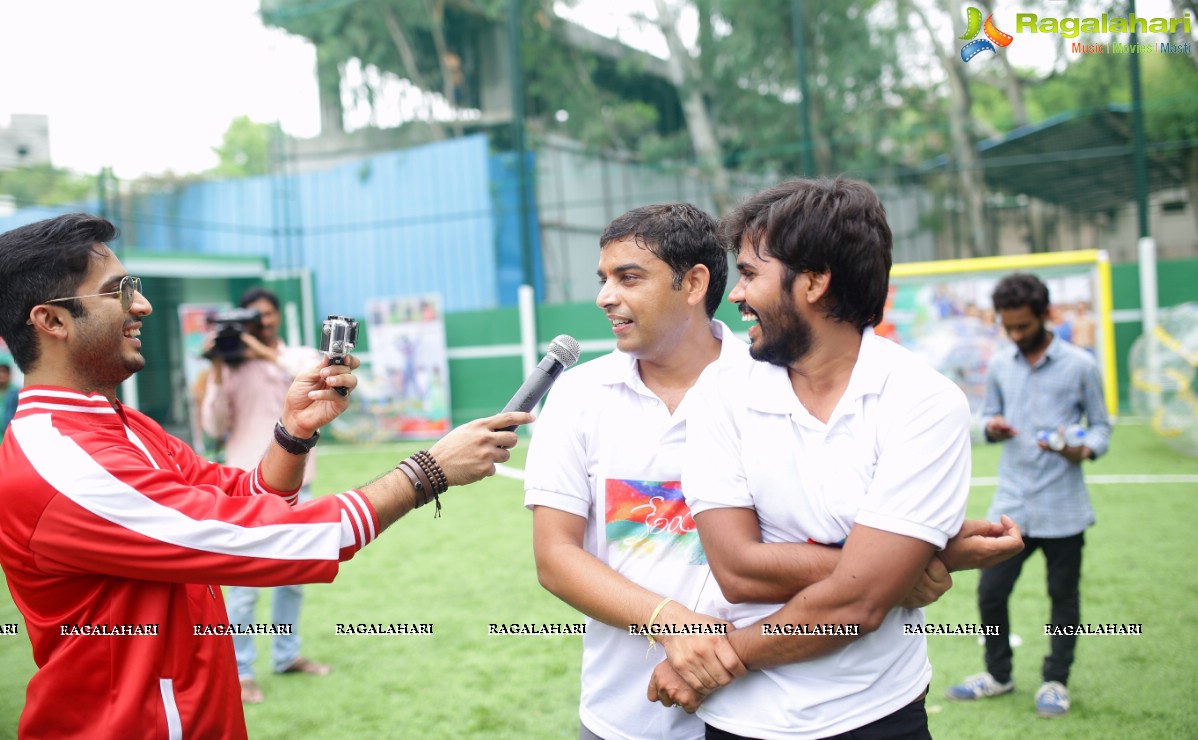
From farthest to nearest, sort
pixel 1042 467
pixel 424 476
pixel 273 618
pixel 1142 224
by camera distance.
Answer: pixel 1142 224 < pixel 273 618 < pixel 1042 467 < pixel 424 476

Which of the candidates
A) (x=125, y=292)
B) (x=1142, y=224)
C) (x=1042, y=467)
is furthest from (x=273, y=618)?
(x=1142, y=224)

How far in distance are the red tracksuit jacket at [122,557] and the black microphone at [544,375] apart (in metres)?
0.44

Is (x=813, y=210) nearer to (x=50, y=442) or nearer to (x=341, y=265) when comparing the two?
(x=50, y=442)

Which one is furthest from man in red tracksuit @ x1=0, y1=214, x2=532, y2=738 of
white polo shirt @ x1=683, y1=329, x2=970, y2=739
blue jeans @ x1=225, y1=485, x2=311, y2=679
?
blue jeans @ x1=225, y1=485, x2=311, y2=679

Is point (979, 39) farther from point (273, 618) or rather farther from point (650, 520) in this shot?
point (650, 520)

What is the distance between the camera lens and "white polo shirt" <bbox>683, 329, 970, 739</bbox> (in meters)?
1.80

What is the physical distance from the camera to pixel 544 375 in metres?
2.33

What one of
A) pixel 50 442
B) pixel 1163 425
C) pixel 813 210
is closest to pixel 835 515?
pixel 813 210

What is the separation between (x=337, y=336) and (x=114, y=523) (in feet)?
2.12

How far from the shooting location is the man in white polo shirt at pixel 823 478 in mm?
1795

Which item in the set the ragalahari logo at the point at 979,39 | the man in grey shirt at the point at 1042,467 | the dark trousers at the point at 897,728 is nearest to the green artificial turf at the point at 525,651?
the man in grey shirt at the point at 1042,467

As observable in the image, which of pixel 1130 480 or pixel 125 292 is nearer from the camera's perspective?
pixel 125 292

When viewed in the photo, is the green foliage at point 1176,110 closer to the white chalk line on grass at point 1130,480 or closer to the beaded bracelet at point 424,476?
the white chalk line on grass at point 1130,480

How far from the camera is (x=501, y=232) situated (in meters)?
17.2
